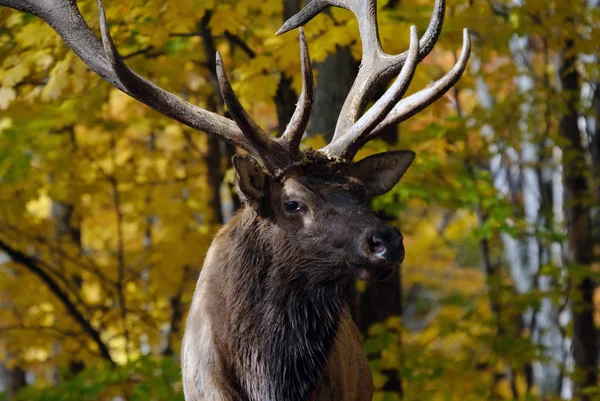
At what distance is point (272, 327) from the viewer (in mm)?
4965

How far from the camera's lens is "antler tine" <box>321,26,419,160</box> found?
5.02 metres

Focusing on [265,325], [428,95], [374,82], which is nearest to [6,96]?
[374,82]

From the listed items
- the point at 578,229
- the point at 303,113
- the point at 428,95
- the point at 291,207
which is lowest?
the point at 291,207

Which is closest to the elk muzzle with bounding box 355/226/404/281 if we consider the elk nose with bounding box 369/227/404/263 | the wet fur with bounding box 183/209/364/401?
the elk nose with bounding box 369/227/404/263

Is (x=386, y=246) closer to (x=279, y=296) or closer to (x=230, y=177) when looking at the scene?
(x=279, y=296)

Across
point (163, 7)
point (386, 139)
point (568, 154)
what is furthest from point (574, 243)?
point (163, 7)

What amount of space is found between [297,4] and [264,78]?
65 centimetres

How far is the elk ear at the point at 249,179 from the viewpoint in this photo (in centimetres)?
482

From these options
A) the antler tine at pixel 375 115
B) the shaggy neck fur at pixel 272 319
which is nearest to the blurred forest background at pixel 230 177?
the antler tine at pixel 375 115

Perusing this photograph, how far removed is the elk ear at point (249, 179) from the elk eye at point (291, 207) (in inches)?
5.6

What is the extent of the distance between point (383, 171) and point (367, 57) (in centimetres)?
78

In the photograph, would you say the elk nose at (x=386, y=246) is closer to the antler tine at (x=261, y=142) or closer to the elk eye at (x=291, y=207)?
the elk eye at (x=291, y=207)

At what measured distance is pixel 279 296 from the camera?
4.99 m

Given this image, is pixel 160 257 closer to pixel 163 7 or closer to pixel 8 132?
pixel 8 132
